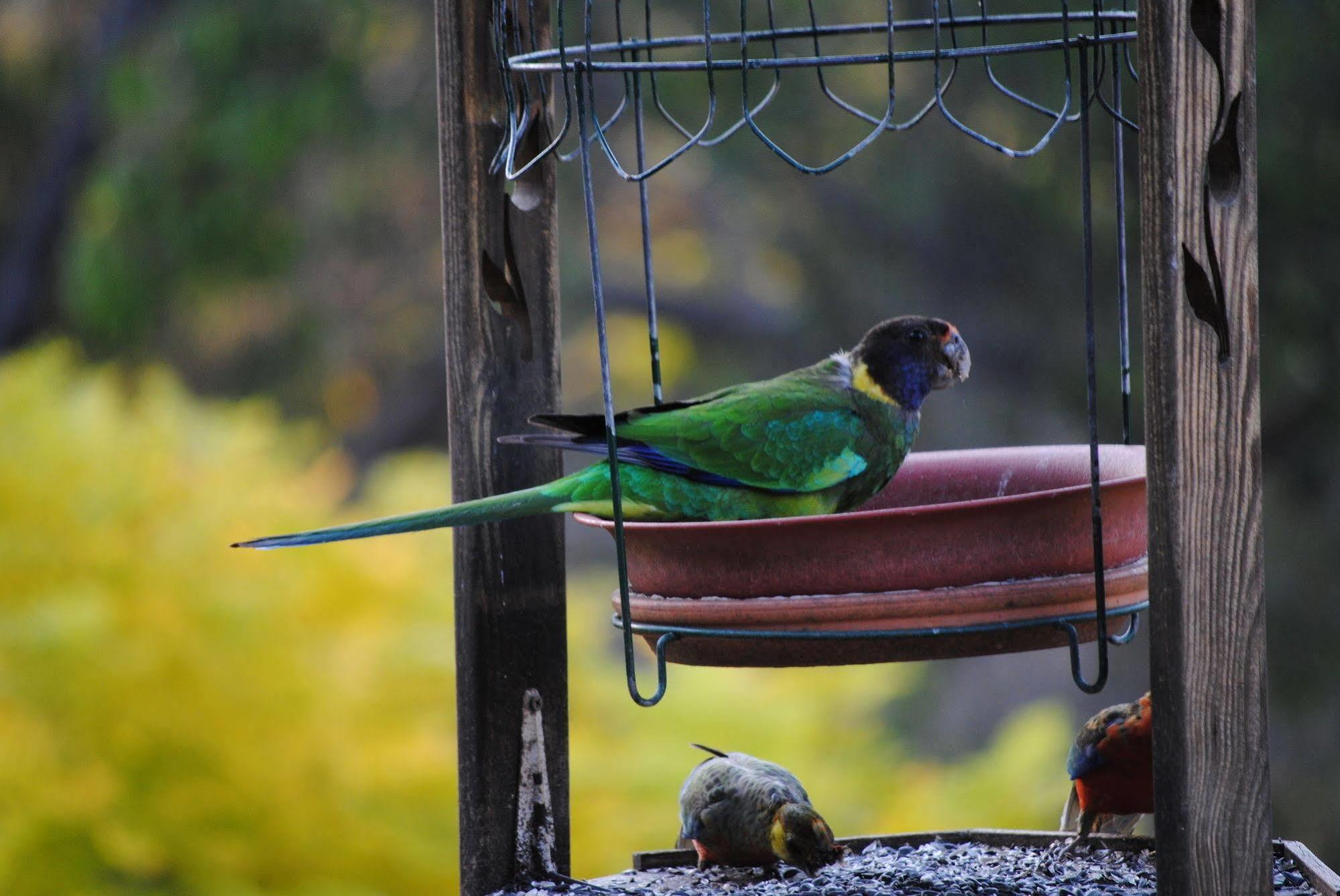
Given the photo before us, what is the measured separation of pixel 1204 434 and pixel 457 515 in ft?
3.33

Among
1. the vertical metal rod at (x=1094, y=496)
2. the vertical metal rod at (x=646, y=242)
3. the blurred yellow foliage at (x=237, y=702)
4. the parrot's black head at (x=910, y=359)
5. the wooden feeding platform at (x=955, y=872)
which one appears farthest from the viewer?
the blurred yellow foliage at (x=237, y=702)

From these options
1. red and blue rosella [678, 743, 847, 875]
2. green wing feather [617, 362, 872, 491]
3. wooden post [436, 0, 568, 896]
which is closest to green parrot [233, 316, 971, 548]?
A: green wing feather [617, 362, 872, 491]

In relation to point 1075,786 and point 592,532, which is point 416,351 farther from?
point 1075,786

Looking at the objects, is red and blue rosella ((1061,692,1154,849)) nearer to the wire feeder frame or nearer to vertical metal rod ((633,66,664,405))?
the wire feeder frame

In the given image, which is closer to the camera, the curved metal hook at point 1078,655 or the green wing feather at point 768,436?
the curved metal hook at point 1078,655

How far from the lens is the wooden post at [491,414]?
2.30 metres

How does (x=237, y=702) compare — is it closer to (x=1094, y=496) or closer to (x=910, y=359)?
(x=910, y=359)

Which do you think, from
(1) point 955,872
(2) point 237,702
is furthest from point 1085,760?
(2) point 237,702

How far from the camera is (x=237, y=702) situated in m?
4.10

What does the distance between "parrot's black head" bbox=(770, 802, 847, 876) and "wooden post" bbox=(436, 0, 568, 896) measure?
0.35m

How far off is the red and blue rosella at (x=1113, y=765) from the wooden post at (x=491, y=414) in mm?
849

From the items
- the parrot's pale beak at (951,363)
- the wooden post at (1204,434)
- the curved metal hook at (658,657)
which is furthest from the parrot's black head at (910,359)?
the wooden post at (1204,434)

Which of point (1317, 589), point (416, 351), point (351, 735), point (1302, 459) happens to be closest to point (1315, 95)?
point (1302, 459)

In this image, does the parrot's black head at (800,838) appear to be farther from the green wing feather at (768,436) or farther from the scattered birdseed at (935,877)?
the green wing feather at (768,436)
